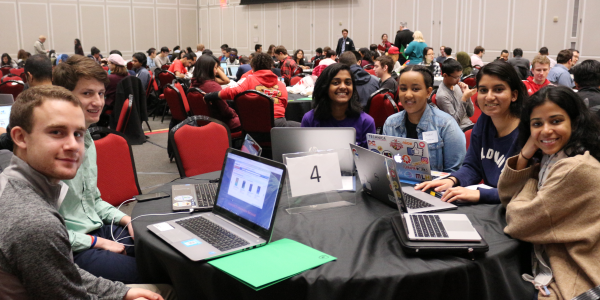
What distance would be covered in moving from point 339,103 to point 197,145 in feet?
3.19

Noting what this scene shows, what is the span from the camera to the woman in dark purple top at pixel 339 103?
10.0 feet

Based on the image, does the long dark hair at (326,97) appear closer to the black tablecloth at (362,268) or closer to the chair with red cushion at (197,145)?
the chair with red cushion at (197,145)

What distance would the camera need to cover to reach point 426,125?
274cm

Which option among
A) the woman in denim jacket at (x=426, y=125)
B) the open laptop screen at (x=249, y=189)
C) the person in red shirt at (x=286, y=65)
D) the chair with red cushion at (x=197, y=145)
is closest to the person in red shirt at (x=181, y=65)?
the person in red shirt at (x=286, y=65)

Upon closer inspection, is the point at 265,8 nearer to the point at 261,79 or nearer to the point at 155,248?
the point at 261,79

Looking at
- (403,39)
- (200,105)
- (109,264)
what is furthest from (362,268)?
A: (403,39)

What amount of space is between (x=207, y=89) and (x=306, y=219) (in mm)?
3794

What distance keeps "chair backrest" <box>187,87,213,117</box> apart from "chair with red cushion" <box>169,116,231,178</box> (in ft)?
6.34

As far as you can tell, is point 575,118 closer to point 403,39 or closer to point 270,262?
point 270,262

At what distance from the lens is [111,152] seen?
8.41ft

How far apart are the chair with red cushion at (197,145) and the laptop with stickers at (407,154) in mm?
1164

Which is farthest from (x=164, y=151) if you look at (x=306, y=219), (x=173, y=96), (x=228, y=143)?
(x=306, y=219)

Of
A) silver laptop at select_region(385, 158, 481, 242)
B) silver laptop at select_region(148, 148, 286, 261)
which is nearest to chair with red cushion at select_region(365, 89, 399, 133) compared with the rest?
silver laptop at select_region(385, 158, 481, 242)

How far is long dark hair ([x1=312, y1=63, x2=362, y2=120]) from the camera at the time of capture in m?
3.08
